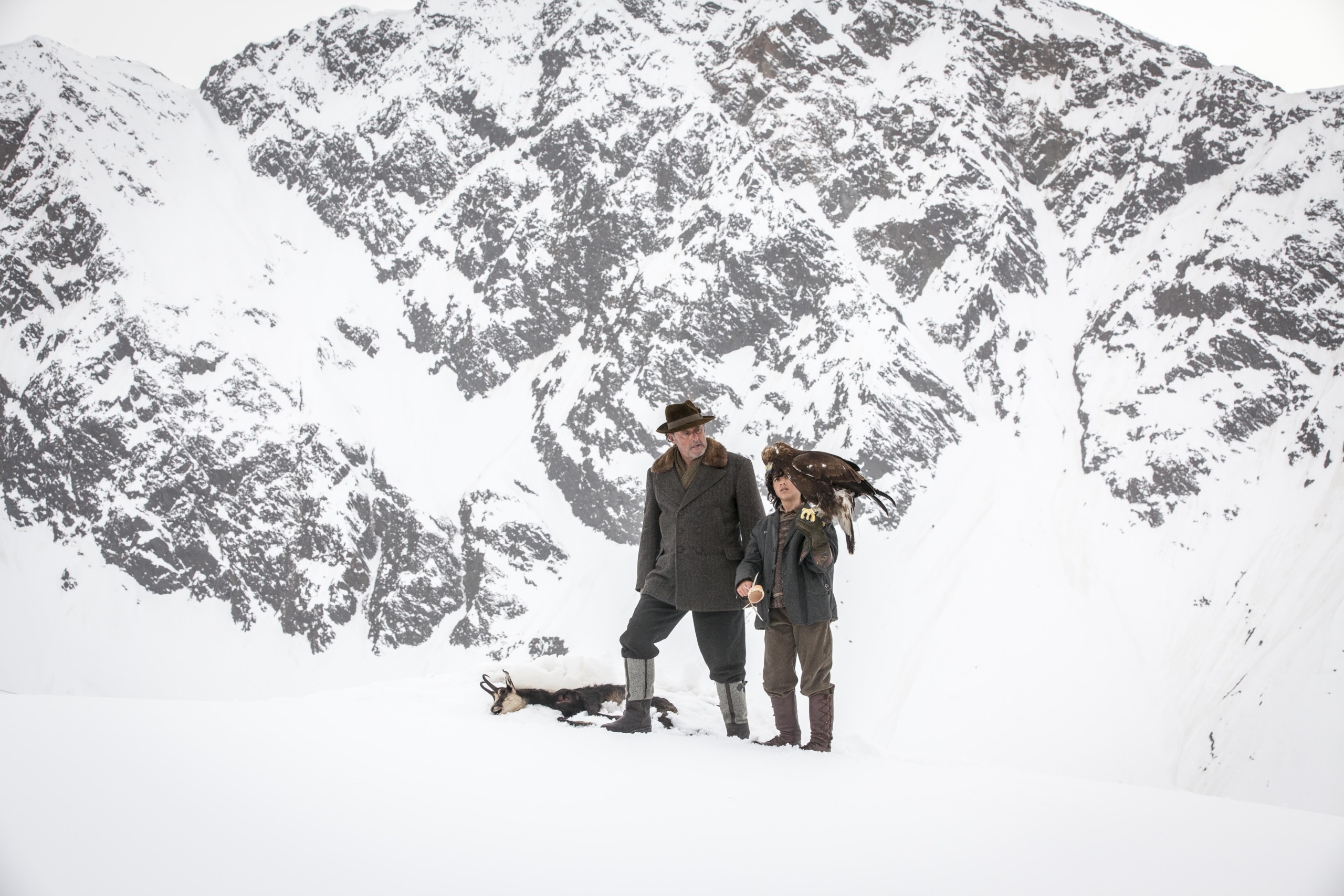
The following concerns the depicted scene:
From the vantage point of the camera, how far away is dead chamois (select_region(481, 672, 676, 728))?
247 inches

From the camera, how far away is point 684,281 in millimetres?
108688

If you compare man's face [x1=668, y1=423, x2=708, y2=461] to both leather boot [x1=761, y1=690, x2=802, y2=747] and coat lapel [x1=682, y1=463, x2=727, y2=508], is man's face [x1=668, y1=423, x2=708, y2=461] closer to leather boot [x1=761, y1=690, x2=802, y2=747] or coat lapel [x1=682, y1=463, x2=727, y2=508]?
coat lapel [x1=682, y1=463, x2=727, y2=508]

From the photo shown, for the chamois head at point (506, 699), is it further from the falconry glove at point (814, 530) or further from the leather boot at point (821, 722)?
the falconry glove at point (814, 530)

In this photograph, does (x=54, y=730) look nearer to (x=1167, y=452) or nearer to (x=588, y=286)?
(x=1167, y=452)

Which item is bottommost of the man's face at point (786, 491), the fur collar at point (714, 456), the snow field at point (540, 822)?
the snow field at point (540, 822)

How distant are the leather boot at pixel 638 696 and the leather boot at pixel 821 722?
41.7 inches

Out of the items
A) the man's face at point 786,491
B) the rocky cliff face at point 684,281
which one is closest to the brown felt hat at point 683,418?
the man's face at point 786,491

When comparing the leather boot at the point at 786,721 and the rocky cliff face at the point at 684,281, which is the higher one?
the rocky cliff face at the point at 684,281

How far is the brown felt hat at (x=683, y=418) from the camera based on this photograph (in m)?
5.90

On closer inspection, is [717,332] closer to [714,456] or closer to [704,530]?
[714,456]

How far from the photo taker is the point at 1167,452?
81875 mm

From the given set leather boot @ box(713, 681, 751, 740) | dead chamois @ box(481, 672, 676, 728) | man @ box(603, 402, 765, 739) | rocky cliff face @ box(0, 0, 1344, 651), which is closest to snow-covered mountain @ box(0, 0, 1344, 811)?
rocky cliff face @ box(0, 0, 1344, 651)

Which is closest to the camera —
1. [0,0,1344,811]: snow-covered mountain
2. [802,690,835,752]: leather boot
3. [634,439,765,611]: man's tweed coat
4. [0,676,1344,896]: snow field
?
[0,676,1344,896]: snow field

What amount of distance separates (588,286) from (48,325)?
233 feet
